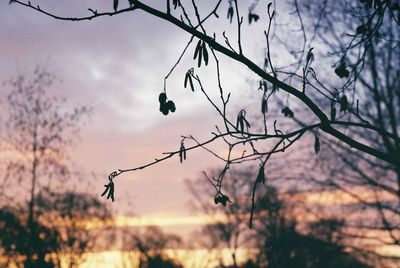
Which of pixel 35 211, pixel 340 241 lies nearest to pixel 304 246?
pixel 340 241

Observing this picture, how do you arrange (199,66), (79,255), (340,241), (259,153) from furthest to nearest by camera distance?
(79,255)
(340,241)
(259,153)
(199,66)

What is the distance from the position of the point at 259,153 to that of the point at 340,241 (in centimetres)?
1083

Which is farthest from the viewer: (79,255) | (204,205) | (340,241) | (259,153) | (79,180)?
(204,205)

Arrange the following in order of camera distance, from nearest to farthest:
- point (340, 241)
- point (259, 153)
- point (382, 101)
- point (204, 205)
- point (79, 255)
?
point (259, 153) < point (382, 101) < point (340, 241) < point (79, 255) < point (204, 205)

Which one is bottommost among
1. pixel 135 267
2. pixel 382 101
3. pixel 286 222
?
pixel 135 267

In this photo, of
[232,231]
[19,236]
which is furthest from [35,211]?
[232,231]

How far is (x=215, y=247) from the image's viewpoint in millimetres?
32031

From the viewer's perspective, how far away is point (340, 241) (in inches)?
553

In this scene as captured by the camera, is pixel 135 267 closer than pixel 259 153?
No

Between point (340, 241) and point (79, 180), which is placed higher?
point (79, 180)

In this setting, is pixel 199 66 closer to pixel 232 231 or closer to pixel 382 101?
pixel 382 101

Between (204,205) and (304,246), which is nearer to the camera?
(304,246)

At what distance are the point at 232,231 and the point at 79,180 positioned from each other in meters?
13.3

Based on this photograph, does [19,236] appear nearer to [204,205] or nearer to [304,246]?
[304,246]
